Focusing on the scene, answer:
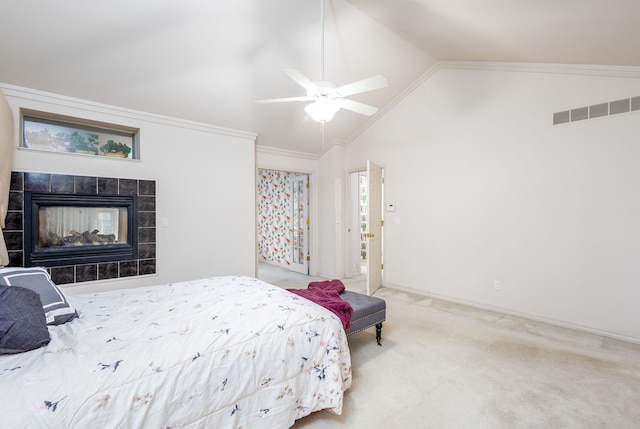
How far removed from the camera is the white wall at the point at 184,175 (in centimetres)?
313

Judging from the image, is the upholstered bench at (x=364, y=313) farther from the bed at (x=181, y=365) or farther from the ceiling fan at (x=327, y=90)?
the ceiling fan at (x=327, y=90)

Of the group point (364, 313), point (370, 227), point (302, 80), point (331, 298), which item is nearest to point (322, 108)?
point (302, 80)

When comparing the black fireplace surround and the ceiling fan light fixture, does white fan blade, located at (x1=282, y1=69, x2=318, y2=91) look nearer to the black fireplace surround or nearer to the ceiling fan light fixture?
the ceiling fan light fixture

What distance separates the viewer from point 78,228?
3.32 m

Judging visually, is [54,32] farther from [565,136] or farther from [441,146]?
[565,136]

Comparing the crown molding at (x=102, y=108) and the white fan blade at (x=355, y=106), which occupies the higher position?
the crown molding at (x=102, y=108)

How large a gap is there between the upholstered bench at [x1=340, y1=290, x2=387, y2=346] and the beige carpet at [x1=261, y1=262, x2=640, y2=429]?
25 cm

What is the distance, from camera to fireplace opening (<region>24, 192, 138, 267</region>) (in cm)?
300

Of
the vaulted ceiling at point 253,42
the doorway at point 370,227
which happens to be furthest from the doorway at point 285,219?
the vaulted ceiling at point 253,42

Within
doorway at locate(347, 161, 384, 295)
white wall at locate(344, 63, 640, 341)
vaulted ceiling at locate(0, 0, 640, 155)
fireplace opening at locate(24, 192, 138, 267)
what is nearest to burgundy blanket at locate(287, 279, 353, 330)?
doorway at locate(347, 161, 384, 295)

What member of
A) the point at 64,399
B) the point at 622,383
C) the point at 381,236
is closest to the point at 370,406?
the point at 64,399

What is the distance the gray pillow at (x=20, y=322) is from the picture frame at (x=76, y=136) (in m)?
2.42

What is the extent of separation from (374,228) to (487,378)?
2.62m

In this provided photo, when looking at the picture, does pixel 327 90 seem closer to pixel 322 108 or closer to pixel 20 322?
pixel 322 108
